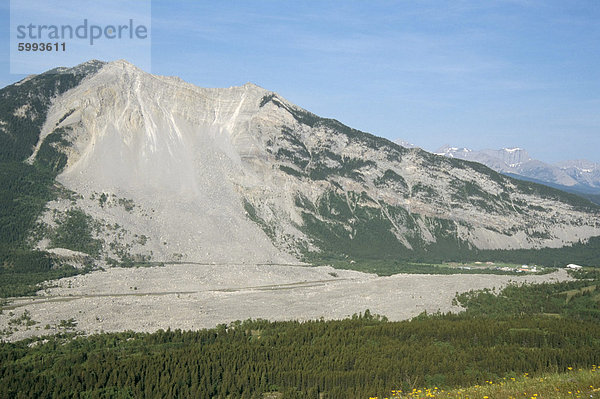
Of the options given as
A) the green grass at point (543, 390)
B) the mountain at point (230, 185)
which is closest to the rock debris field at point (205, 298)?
the mountain at point (230, 185)

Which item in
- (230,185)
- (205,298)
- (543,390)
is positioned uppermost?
(230,185)

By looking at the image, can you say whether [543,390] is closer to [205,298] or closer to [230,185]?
[205,298]

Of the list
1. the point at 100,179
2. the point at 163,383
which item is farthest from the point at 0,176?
the point at 163,383

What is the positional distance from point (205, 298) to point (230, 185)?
7054 centimetres

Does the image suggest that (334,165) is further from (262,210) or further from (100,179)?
(100,179)

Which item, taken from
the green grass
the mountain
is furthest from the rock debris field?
the green grass

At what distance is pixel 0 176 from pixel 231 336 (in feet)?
304

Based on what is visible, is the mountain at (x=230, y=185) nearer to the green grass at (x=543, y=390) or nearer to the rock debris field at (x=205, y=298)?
the rock debris field at (x=205, y=298)

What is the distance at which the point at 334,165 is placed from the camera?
180m

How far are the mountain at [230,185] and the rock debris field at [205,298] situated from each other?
16066 mm

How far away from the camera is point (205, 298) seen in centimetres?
8181

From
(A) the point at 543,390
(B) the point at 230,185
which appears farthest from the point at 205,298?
(B) the point at 230,185

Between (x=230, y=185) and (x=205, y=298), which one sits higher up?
(x=230, y=185)

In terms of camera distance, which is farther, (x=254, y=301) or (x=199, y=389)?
(x=254, y=301)
